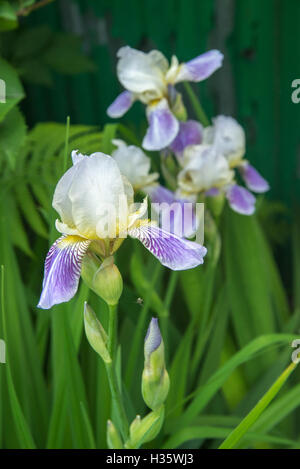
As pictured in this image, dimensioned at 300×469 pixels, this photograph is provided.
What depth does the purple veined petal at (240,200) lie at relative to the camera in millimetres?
907

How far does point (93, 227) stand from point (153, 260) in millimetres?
483

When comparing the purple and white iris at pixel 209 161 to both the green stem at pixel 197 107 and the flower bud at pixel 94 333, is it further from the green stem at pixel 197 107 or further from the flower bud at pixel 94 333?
the flower bud at pixel 94 333

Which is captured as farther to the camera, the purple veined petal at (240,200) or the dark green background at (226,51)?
the dark green background at (226,51)

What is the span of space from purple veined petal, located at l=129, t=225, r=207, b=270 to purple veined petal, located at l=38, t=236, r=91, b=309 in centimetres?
5

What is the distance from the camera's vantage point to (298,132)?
1.45 metres

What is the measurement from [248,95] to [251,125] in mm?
81

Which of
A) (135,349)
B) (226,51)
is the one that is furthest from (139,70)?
(226,51)

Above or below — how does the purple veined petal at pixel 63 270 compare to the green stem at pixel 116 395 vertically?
above

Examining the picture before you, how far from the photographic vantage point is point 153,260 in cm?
97

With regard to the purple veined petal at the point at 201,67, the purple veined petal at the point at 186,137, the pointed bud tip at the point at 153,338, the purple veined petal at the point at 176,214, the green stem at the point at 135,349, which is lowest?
the green stem at the point at 135,349

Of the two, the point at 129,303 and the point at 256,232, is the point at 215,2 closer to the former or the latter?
the point at 256,232

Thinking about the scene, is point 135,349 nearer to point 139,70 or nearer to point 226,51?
point 139,70

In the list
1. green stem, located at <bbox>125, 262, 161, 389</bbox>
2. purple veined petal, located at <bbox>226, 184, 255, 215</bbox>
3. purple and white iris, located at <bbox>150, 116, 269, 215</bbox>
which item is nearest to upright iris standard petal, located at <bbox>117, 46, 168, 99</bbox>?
purple and white iris, located at <bbox>150, 116, 269, 215</bbox>

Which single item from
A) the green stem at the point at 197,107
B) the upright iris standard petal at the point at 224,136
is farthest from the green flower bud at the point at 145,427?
the green stem at the point at 197,107
